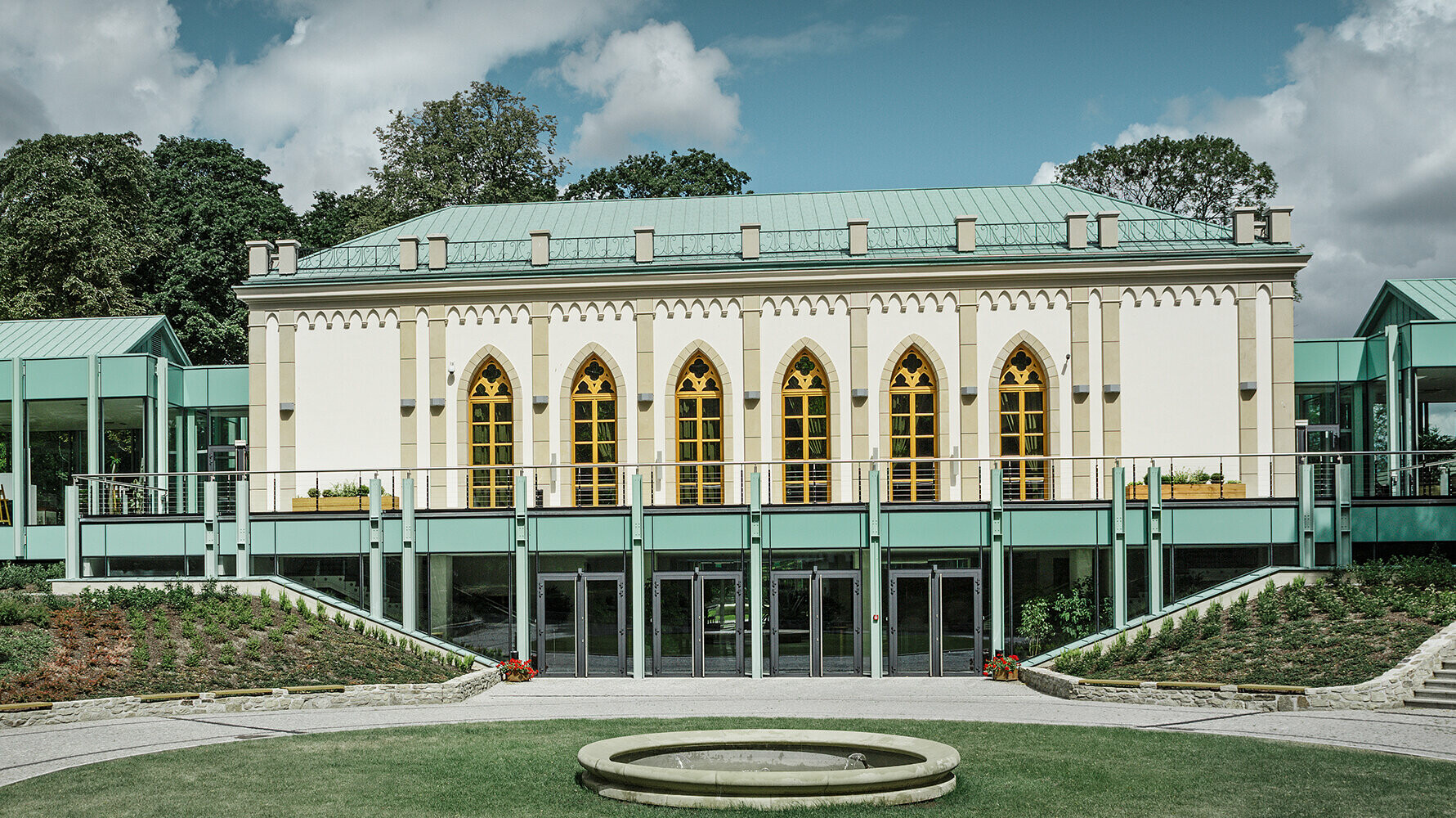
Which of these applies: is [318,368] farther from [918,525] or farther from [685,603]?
[918,525]

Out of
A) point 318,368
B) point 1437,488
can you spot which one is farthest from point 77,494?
point 1437,488

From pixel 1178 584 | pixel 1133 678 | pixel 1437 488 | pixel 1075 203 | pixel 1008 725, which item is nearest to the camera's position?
pixel 1008 725

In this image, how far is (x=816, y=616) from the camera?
2748 centimetres

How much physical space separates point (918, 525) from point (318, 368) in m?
15.9

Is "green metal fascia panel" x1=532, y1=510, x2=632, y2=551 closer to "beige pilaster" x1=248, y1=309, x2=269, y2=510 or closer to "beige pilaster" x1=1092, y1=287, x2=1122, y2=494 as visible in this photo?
"beige pilaster" x1=248, y1=309, x2=269, y2=510

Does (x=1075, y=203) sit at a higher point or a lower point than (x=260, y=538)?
higher

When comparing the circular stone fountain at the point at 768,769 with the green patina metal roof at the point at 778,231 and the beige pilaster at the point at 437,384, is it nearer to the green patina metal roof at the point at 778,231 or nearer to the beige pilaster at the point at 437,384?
the beige pilaster at the point at 437,384

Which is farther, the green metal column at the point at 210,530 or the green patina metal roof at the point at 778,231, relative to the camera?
the green patina metal roof at the point at 778,231

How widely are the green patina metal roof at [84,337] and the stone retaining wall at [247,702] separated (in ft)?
48.2

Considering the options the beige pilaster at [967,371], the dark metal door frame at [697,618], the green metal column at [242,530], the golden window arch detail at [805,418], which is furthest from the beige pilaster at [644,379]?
the green metal column at [242,530]

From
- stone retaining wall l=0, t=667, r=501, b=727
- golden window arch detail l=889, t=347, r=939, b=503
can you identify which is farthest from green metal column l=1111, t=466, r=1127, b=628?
stone retaining wall l=0, t=667, r=501, b=727

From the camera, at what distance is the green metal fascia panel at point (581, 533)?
1102 inches

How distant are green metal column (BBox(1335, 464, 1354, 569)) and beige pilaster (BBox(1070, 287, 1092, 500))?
6.00 meters

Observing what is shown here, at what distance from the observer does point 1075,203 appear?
35.6 meters
